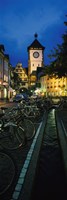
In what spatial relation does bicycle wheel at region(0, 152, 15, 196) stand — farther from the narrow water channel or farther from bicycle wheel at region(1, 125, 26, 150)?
bicycle wheel at region(1, 125, 26, 150)

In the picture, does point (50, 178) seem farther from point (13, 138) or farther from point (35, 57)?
point (35, 57)

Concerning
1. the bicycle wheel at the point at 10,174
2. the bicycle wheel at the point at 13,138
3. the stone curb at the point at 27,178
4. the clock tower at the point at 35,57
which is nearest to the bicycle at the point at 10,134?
the bicycle wheel at the point at 13,138

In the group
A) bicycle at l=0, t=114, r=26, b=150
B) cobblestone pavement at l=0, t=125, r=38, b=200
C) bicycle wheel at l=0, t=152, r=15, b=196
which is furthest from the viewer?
bicycle at l=0, t=114, r=26, b=150

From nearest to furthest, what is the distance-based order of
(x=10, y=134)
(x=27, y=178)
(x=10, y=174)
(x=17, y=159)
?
1. (x=10, y=174)
2. (x=27, y=178)
3. (x=17, y=159)
4. (x=10, y=134)

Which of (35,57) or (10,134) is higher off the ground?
(35,57)

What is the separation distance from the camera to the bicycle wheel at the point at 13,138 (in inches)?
431

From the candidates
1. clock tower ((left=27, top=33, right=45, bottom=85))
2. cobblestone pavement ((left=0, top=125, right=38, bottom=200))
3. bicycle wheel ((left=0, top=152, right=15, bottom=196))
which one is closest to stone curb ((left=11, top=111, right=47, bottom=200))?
cobblestone pavement ((left=0, top=125, right=38, bottom=200))

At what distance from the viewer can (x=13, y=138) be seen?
11.1 m

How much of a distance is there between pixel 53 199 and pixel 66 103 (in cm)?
3667

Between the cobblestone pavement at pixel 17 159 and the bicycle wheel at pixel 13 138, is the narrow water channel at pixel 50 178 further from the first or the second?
the bicycle wheel at pixel 13 138

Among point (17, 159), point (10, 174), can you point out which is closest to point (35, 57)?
point (17, 159)

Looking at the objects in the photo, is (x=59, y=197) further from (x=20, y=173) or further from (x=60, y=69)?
(x=60, y=69)

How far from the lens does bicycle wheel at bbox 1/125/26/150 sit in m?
10.9

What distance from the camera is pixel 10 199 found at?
254 inches
